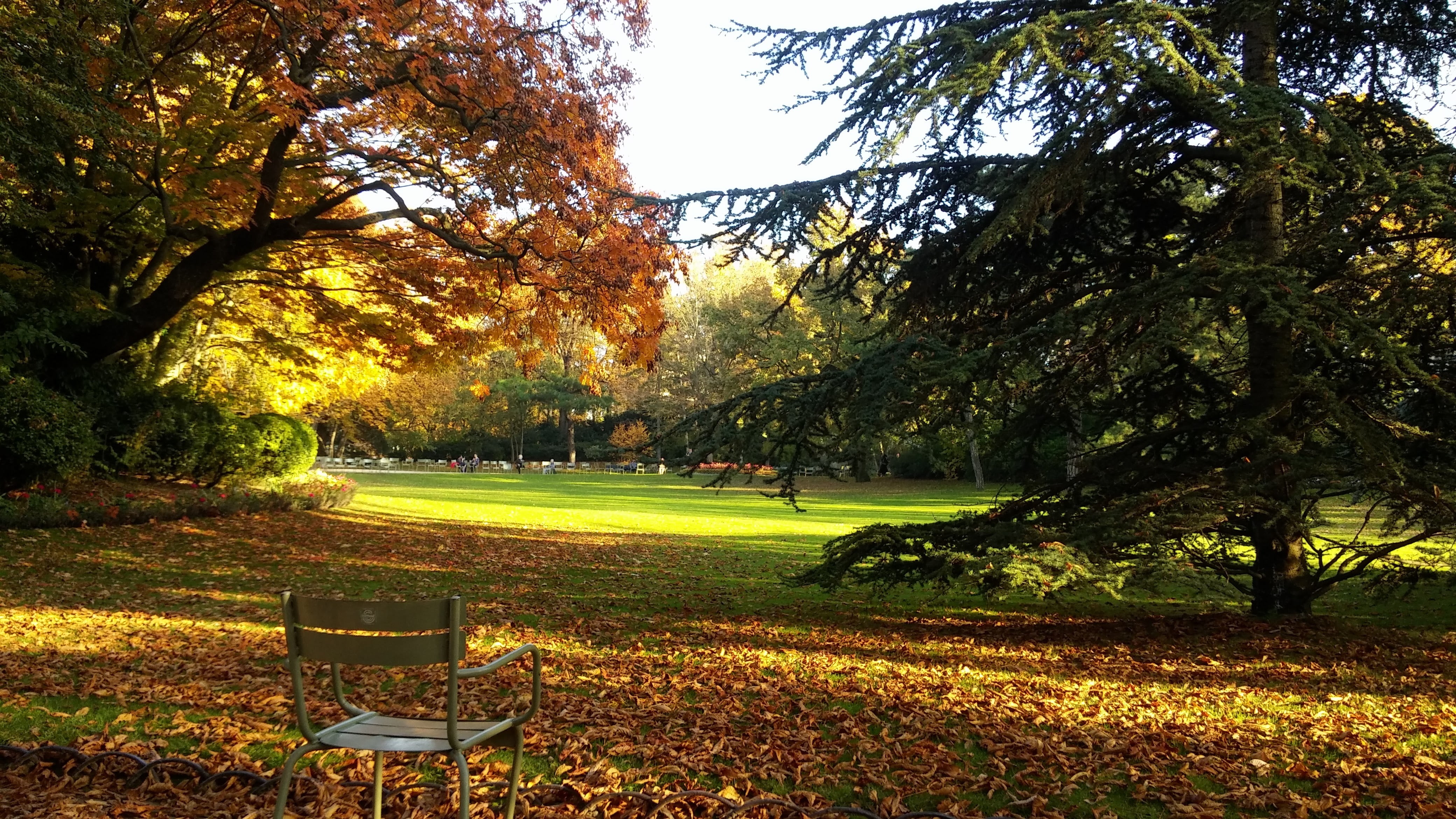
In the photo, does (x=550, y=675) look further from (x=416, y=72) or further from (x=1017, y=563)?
(x=416, y=72)

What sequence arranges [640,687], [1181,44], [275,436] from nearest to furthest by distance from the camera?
[640,687]
[1181,44]
[275,436]

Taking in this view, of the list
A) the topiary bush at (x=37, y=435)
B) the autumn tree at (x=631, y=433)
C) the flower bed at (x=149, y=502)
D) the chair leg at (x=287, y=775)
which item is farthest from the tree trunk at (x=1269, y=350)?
the autumn tree at (x=631, y=433)

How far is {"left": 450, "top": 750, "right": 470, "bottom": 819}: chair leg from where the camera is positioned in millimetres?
2631

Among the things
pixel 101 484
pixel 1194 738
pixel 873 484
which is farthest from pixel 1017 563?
pixel 873 484

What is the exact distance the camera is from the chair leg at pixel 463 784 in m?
2.63

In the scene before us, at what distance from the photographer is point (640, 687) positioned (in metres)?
5.55

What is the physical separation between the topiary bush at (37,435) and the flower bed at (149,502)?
1.11ft

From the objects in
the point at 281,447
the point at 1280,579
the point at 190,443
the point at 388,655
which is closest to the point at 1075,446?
the point at 1280,579

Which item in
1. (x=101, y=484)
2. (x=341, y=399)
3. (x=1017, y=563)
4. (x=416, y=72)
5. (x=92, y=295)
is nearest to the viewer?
(x=1017, y=563)

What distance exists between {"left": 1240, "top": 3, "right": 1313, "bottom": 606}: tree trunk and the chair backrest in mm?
5515

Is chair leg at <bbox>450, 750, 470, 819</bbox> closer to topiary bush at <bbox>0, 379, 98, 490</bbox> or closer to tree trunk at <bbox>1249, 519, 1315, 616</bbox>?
tree trunk at <bbox>1249, 519, 1315, 616</bbox>

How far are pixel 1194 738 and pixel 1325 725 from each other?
3.10 ft

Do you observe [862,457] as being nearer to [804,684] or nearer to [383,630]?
[804,684]

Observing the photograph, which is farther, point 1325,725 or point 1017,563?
point 1017,563
